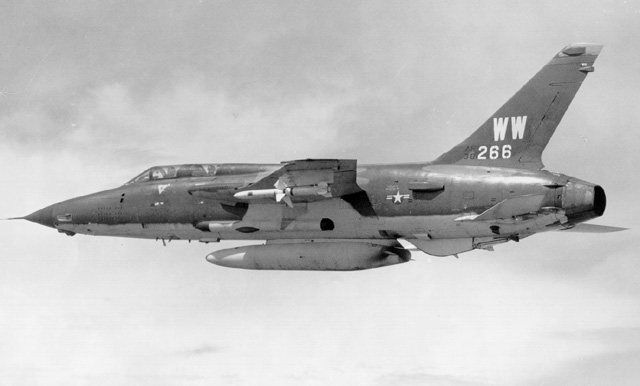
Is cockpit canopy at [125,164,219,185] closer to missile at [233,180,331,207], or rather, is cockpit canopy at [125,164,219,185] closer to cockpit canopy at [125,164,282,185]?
cockpit canopy at [125,164,282,185]

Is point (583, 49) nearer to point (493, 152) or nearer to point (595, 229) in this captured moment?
point (493, 152)

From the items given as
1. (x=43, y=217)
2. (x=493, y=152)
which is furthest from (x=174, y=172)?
(x=493, y=152)

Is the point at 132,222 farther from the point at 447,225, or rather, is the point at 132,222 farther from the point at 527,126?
the point at 527,126

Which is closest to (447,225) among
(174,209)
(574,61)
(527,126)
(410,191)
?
(410,191)

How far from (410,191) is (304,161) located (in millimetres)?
2461

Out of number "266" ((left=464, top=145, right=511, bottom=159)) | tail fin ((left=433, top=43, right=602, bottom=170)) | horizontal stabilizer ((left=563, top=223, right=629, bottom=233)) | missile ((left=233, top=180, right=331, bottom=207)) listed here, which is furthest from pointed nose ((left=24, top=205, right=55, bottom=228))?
horizontal stabilizer ((left=563, top=223, right=629, bottom=233))

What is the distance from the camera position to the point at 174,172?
2336cm

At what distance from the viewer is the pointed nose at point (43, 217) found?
24.4m

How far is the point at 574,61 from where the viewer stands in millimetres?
19828

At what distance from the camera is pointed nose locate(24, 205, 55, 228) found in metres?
24.4

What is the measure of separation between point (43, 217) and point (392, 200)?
979cm

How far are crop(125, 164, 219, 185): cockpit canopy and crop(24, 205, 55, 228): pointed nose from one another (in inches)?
89.3

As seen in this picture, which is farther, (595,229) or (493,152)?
(595,229)

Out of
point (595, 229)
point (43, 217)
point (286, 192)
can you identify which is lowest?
point (595, 229)
